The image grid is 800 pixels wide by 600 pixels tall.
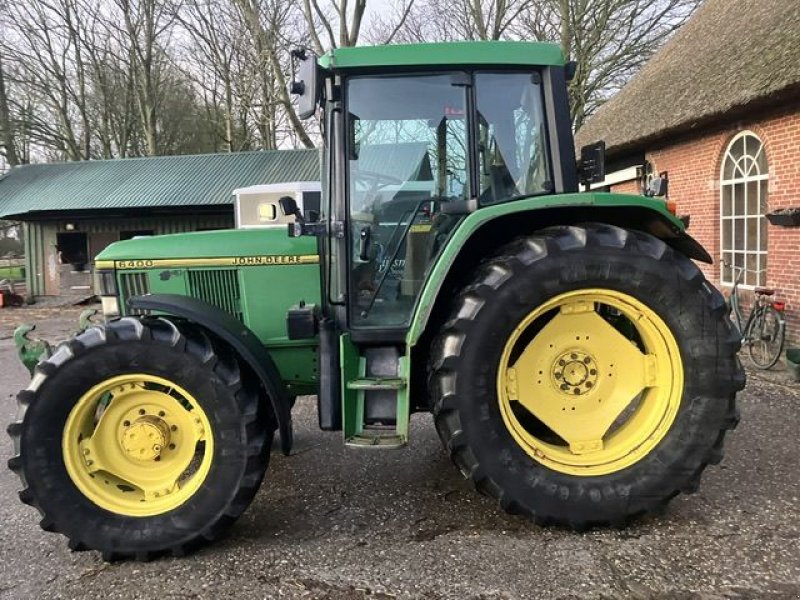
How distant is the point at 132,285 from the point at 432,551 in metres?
2.23

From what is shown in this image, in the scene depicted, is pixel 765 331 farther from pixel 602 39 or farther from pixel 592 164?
pixel 602 39

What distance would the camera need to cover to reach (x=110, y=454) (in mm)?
3061

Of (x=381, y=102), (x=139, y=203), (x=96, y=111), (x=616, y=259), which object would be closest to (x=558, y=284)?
(x=616, y=259)

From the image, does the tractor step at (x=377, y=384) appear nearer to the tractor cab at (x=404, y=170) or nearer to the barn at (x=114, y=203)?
the tractor cab at (x=404, y=170)

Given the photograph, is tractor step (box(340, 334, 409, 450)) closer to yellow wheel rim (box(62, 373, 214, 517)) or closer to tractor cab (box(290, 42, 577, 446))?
tractor cab (box(290, 42, 577, 446))

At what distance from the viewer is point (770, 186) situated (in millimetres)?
8000

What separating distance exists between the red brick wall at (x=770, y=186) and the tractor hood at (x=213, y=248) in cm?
673

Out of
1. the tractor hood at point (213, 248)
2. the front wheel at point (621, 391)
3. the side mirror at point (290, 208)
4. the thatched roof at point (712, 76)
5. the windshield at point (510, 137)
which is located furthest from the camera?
the thatched roof at point (712, 76)

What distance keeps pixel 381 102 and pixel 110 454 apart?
2206 millimetres

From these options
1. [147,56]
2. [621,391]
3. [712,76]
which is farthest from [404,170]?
[147,56]

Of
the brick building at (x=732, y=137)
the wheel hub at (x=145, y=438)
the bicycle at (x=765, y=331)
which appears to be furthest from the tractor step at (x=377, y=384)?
the bicycle at (x=765, y=331)

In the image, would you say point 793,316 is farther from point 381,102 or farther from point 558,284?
point 381,102

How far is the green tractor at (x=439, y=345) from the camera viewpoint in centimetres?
292

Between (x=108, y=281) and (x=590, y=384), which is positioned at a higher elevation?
(x=108, y=281)
